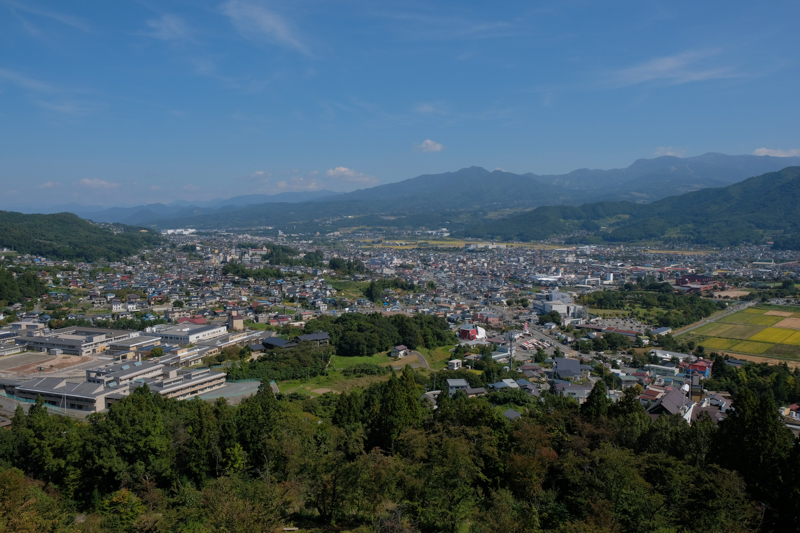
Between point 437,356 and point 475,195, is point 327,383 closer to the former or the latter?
point 437,356

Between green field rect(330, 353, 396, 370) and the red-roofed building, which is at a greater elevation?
green field rect(330, 353, 396, 370)

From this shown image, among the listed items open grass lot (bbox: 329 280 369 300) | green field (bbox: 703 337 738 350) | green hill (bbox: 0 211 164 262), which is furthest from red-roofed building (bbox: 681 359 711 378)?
green hill (bbox: 0 211 164 262)

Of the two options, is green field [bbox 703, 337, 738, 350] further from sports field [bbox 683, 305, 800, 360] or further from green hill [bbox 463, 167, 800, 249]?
green hill [bbox 463, 167, 800, 249]

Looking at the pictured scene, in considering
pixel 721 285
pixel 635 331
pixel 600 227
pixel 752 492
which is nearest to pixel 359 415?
pixel 752 492

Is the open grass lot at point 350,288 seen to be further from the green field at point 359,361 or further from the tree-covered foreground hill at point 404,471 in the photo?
the tree-covered foreground hill at point 404,471

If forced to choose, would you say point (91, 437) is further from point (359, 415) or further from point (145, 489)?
point (359, 415)

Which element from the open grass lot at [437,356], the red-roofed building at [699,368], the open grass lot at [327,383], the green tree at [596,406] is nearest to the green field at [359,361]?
the open grass lot at [327,383]
